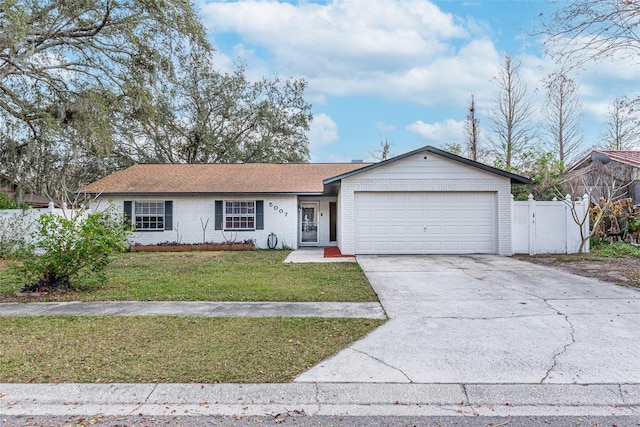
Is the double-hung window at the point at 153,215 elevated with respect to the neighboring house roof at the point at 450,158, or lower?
lower

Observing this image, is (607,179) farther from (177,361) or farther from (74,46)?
(74,46)

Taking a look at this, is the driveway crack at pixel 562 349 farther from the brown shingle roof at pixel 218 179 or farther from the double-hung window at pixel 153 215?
the double-hung window at pixel 153 215

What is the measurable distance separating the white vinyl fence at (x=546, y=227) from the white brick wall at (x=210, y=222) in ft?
28.5

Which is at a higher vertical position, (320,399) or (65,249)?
(65,249)

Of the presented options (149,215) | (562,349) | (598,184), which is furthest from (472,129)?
(562,349)

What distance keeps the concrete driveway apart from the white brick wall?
876cm

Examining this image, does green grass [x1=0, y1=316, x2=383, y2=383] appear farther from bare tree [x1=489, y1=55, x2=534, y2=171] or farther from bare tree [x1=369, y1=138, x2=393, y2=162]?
bare tree [x1=369, y1=138, x2=393, y2=162]

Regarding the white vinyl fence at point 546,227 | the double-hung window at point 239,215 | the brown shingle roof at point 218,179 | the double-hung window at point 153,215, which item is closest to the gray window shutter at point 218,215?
the double-hung window at point 239,215

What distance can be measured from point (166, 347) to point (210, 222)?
1284 centimetres

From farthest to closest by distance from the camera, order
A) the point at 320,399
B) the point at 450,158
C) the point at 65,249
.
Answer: the point at 450,158 < the point at 65,249 < the point at 320,399

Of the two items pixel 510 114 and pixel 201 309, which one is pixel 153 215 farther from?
pixel 510 114

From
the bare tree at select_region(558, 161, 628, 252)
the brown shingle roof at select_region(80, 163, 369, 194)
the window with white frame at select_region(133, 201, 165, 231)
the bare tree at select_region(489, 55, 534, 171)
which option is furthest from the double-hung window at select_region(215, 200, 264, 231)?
the bare tree at select_region(489, 55, 534, 171)

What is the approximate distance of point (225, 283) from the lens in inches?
330

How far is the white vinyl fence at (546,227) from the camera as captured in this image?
13898mm
